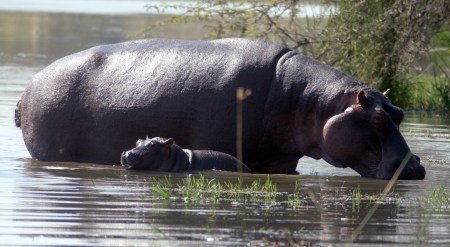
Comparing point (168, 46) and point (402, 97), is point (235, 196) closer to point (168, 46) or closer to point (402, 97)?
point (168, 46)

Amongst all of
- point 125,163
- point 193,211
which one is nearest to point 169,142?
point 125,163

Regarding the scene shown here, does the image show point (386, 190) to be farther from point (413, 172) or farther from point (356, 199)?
point (413, 172)

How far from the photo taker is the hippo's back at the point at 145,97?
912 cm

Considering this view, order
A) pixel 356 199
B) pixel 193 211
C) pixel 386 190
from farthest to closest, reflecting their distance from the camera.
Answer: pixel 386 190, pixel 356 199, pixel 193 211

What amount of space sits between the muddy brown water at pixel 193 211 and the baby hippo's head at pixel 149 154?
3.5 inches

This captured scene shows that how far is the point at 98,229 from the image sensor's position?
6062mm

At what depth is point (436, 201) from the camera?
24.0 ft

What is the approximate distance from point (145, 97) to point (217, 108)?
23.0 inches

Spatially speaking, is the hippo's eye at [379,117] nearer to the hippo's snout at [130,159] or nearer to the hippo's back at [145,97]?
the hippo's back at [145,97]

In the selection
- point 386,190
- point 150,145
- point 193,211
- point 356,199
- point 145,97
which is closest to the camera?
point 193,211

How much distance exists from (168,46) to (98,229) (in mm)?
3687

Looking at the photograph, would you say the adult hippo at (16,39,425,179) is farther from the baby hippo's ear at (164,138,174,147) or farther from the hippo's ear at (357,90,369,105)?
the baby hippo's ear at (164,138,174,147)

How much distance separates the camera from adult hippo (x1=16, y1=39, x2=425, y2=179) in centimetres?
884

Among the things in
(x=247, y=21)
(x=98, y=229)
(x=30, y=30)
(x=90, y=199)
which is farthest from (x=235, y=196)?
(x=30, y=30)
